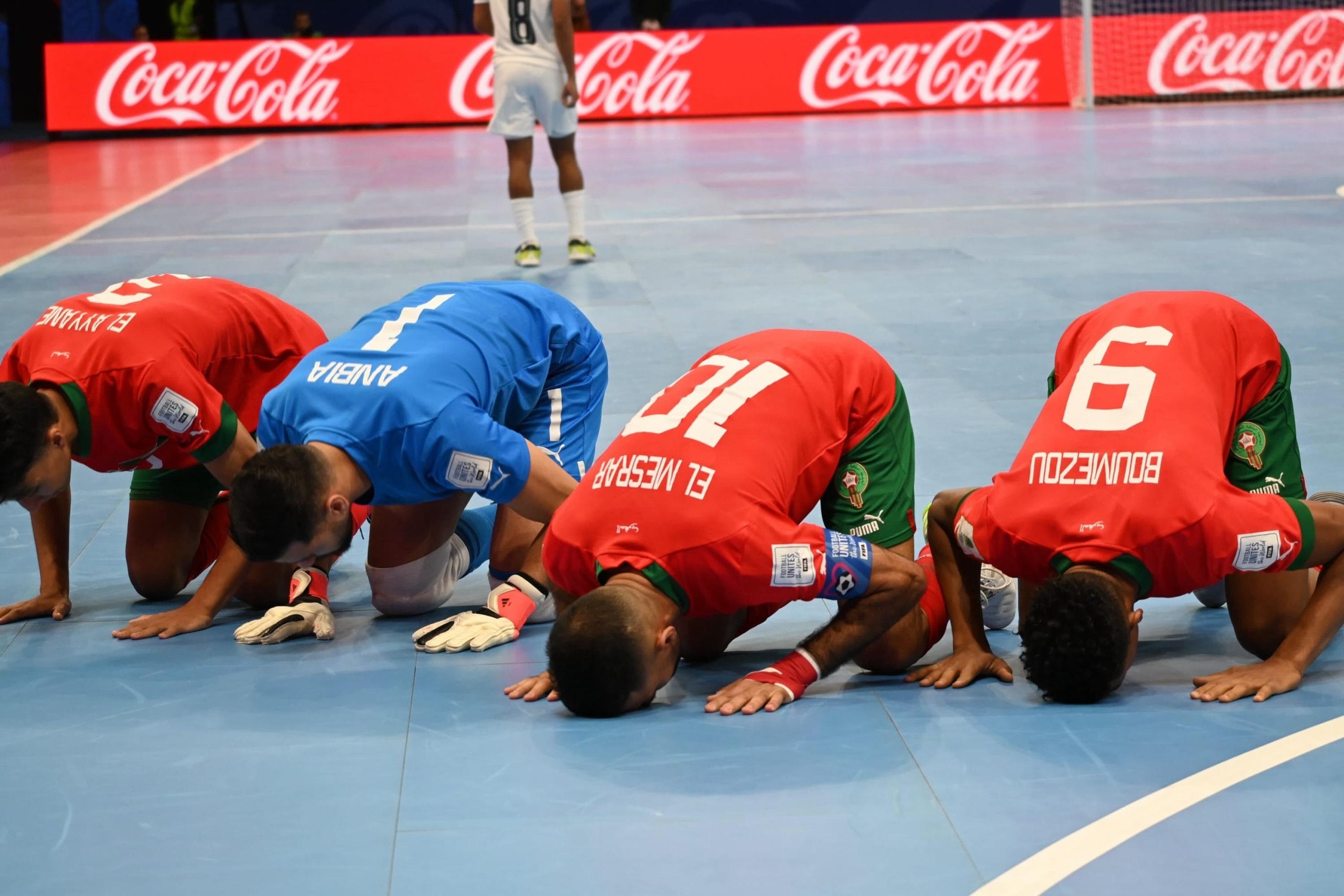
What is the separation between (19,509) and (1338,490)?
5105mm

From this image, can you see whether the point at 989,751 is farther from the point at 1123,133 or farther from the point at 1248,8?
the point at 1248,8

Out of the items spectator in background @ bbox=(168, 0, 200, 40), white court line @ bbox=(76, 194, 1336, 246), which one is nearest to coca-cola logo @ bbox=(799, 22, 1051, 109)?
spectator in background @ bbox=(168, 0, 200, 40)

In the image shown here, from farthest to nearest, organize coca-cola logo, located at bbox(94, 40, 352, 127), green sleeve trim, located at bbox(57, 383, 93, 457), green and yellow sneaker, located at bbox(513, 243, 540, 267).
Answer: coca-cola logo, located at bbox(94, 40, 352, 127) < green and yellow sneaker, located at bbox(513, 243, 540, 267) < green sleeve trim, located at bbox(57, 383, 93, 457)

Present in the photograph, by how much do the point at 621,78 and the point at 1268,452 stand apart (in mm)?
20478

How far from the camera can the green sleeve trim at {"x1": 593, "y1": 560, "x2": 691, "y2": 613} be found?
379 centimetres

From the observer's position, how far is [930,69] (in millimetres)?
24344

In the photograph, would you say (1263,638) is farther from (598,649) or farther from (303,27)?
(303,27)

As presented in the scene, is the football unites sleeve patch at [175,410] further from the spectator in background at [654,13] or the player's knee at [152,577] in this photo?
the spectator in background at [654,13]

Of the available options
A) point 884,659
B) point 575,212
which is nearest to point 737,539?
point 884,659

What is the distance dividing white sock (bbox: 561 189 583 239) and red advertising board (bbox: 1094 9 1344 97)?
15.4 metres

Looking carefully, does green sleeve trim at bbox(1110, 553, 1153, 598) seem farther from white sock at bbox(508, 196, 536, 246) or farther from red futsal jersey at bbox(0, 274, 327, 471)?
white sock at bbox(508, 196, 536, 246)

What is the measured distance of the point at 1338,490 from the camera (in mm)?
5500

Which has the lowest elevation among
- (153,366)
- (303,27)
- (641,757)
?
(641,757)

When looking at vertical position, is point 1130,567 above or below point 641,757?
above
